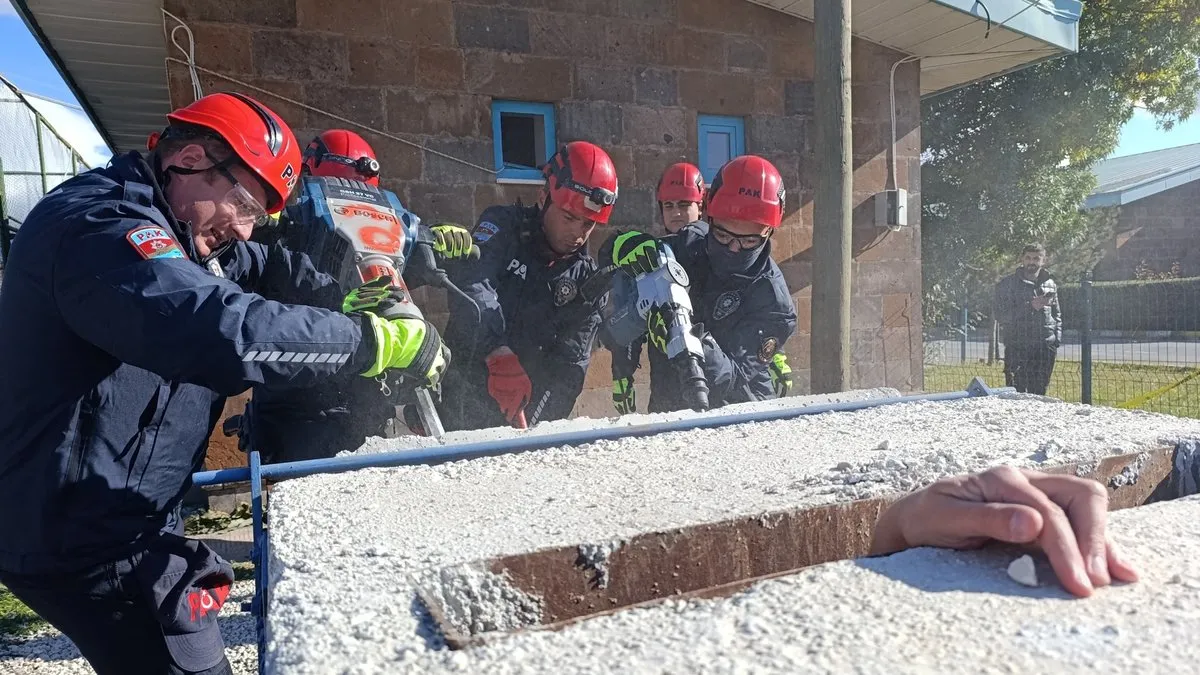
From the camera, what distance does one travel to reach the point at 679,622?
41.7 inches

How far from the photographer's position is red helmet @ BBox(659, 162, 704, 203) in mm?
5562

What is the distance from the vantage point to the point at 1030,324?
747cm

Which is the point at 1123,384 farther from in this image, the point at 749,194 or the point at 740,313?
the point at 749,194

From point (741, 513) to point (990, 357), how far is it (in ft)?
44.3

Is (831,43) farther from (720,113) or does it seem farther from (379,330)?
(379,330)

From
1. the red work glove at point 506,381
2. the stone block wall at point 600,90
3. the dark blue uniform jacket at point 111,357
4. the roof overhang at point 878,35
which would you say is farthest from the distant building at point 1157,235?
the dark blue uniform jacket at point 111,357

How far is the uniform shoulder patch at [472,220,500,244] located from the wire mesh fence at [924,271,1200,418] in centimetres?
530

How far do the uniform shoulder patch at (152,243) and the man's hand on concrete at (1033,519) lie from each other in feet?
5.03

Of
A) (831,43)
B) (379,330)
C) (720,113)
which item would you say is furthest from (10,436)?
(720,113)

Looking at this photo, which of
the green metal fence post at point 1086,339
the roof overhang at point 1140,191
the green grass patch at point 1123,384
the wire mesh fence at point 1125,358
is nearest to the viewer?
the green metal fence post at point 1086,339

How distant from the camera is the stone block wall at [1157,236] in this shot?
23203 millimetres

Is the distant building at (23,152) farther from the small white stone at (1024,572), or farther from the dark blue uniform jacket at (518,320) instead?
the small white stone at (1024,572)

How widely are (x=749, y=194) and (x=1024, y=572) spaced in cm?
339

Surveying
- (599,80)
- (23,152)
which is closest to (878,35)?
(599,80)
